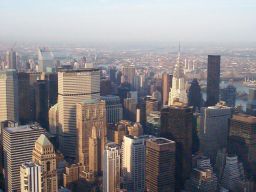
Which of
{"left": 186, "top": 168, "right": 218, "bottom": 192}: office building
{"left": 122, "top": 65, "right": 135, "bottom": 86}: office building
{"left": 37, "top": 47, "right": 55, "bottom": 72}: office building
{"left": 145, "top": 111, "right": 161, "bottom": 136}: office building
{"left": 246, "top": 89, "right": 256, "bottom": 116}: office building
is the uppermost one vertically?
{"left": 37, "top": 47, "right": 55, "bottom": 72}: office building

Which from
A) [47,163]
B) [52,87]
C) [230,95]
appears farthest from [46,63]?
[47,163]

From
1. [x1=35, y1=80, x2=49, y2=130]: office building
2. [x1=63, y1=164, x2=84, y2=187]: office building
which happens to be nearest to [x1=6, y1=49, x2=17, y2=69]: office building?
[x1=35, y1=80, x2=49, y2=130]: office building

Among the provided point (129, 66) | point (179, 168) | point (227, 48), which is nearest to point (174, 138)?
point (179, 168)

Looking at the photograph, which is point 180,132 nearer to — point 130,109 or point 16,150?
point 16,150

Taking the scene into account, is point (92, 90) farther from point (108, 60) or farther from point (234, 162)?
point (234, 162)

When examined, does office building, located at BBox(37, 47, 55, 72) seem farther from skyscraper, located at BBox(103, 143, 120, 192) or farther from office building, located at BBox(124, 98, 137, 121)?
skyscraper, located at BBox(103, 143, 120, 192)
